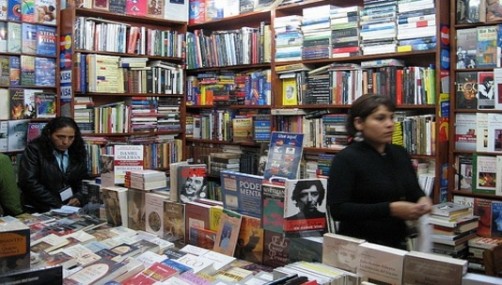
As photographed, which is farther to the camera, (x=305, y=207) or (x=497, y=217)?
(x=497, y=217)

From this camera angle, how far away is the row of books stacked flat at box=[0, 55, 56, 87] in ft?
14.8

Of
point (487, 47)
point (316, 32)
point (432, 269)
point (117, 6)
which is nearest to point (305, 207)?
point (432, 269)

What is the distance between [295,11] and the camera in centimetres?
472

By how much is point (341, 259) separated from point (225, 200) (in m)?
0.77

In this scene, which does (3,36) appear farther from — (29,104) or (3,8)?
(29,104)

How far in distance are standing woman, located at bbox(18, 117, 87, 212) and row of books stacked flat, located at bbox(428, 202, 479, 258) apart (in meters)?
2.57

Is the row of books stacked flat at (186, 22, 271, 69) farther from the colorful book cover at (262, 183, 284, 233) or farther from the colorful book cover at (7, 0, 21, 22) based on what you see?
the colorful book cover at (262, 183, 284, 233)

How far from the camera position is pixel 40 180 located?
13.4ft

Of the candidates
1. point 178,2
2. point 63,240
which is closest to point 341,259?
point 63,240

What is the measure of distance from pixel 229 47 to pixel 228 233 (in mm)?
3165

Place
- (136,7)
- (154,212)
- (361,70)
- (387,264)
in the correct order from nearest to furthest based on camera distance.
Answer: (387,264) < (154,212) < (361,70) < (136,7)

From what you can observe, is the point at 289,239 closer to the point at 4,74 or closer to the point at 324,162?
the point at 324,162

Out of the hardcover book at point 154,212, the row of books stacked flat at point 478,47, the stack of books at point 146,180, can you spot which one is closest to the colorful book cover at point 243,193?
the hardcover book at point 154,212

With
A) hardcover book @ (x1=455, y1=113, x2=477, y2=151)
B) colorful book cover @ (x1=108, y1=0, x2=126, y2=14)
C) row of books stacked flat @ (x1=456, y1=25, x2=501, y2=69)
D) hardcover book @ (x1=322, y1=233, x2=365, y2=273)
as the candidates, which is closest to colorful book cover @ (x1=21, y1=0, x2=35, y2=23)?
colorful book cover @ (x1=108, y1=0, x2=126, y2=14)
